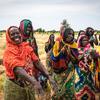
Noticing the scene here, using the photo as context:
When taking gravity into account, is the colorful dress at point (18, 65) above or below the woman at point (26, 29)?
below

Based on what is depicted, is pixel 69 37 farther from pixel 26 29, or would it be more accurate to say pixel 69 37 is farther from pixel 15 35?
pixel 15 35

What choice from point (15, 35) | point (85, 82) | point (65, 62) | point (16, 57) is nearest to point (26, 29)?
point (65, 62)

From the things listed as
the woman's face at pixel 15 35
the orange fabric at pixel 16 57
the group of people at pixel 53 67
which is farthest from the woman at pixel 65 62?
the woman's face at pixel 15 35

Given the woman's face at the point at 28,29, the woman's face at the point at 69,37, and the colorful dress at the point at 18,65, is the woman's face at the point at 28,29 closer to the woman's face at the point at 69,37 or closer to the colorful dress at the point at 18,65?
the woman's face at the point at 69,37

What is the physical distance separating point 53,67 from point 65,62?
432 millimetres

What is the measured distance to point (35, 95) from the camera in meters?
8.17

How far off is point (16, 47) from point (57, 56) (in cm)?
237

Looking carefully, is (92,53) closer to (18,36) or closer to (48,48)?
(18,36)

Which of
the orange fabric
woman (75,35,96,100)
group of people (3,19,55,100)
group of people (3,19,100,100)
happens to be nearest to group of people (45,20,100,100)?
group of people (3,19,100,100)

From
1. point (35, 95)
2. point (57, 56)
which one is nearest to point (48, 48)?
point (57, 56)

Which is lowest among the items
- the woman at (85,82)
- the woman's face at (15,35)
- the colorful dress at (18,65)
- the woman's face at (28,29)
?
the woman at (85,82)

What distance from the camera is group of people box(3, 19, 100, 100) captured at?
7.87m

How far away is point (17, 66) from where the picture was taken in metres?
7.69

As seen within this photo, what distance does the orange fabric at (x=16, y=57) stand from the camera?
25.5 ft
